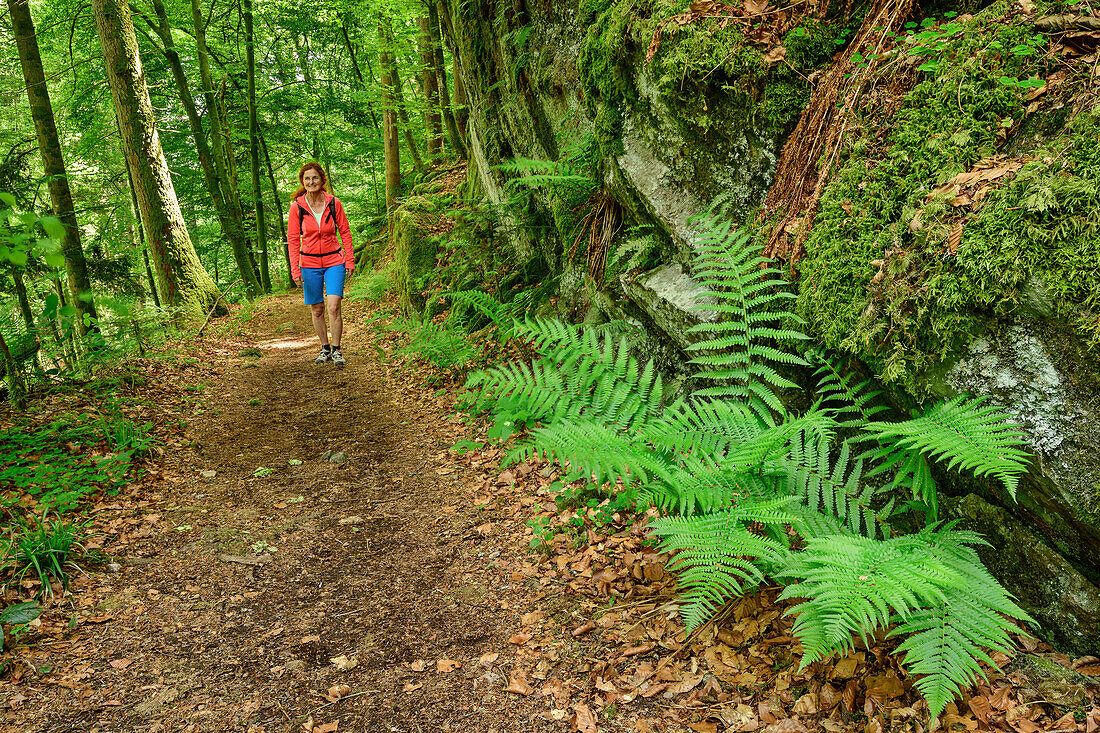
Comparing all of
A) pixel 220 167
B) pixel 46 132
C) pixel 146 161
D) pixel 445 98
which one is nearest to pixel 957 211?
pixel 46 132

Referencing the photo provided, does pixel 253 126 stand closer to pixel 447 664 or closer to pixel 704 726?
pixel 447 664

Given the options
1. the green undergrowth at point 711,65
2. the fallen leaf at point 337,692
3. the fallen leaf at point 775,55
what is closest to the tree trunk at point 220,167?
the green undergrowth at point 711,65

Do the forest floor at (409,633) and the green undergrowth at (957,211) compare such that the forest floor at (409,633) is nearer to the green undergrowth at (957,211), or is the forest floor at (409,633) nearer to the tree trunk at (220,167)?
the green undergrowth at (957,211)

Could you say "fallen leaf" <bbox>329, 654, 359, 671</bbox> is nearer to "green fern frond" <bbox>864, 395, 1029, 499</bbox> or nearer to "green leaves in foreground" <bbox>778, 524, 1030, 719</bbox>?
"green leaves in foreground" <bbox>778, 524, 1030, 719</bbox>

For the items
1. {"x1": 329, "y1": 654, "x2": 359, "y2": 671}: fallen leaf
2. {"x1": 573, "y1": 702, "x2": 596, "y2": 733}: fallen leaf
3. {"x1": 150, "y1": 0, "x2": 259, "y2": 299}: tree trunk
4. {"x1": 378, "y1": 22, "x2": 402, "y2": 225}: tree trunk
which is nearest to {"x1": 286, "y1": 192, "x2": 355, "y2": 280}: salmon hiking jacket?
{"x1": 329, "y1": 654, "x2": 359, "y2": 671}: fallen leaf

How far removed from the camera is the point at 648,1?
399cm

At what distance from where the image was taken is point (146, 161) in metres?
9.95

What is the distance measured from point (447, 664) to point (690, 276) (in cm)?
269

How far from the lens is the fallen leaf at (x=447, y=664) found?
2668mm

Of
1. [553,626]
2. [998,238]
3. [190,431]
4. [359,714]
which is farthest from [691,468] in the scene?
[190,431]

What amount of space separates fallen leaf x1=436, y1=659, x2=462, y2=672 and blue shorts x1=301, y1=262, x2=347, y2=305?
5698 millimetres

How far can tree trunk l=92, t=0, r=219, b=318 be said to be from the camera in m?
9.59

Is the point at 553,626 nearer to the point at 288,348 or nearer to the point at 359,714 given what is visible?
the point at 359,714

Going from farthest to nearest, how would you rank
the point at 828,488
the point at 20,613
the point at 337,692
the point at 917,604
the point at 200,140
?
1. the point at 200,140
2. the point at 20,613
3. the point at 337,692
4. the point at 828,488
5. the point at 917,604
